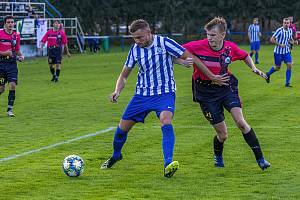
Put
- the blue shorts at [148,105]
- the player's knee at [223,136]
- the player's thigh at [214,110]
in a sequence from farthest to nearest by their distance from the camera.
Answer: the player's knee at [223,136] → the player's thigh at [214,110] → the blue shorts at [148,105]

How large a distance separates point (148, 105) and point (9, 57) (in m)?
7.88

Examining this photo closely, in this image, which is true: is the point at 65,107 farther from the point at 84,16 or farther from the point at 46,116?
the point at 84,16

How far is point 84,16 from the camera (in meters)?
64.7

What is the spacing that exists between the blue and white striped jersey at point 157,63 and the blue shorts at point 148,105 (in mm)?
64

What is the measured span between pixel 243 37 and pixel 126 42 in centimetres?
1023

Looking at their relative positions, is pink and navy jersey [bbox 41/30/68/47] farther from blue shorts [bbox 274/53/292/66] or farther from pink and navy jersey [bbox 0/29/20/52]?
pink and navy jersey [bbox 0/29/20/52]

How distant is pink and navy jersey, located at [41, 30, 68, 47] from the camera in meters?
28.6

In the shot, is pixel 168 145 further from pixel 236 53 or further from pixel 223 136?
pixel 236 53

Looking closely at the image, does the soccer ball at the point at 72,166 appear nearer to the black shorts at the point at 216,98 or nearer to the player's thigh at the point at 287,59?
the black shorts at the point at 216,98

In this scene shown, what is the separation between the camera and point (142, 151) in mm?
11984

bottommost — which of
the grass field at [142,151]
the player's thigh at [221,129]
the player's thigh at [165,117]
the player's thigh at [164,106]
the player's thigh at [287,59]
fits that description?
the grass field at [142,151]

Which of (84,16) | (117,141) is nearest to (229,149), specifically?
(117,141)

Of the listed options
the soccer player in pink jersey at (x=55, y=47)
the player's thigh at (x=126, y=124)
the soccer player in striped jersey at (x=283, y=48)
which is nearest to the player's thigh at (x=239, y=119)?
the player's thigh at (x=126, y=124)

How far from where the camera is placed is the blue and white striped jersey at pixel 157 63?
9992mm
